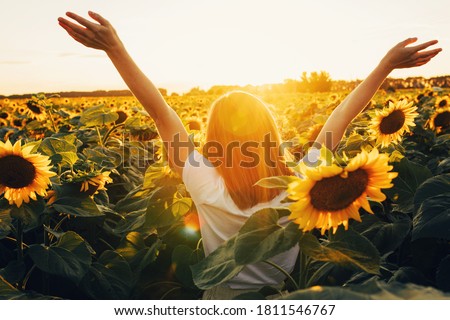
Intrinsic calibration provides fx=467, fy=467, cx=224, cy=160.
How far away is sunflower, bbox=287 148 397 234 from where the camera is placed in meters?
1.24

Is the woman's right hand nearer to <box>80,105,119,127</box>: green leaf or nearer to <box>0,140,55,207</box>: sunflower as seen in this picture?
<box>0,140,55,207</box>: sunflower

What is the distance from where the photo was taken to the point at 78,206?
7.29ft

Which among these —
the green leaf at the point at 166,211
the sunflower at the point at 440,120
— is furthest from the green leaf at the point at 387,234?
the sunflower at the point at 440,120

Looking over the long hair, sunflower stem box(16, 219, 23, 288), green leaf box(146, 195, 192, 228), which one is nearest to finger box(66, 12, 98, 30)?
the long hair

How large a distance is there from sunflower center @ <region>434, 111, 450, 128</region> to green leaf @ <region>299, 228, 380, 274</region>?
176 inches

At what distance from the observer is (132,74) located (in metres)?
1.75

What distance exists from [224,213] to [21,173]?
0.97 m

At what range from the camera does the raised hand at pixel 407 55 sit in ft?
6.15

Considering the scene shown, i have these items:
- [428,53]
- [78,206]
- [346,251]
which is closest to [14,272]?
[78,206]

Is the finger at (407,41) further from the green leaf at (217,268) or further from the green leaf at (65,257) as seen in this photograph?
the green leaf at (65,257)

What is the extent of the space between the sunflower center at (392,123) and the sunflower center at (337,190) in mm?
2017

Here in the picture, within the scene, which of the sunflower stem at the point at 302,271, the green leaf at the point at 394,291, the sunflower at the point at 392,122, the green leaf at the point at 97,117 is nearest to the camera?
the green leaf at the point at 394,291
